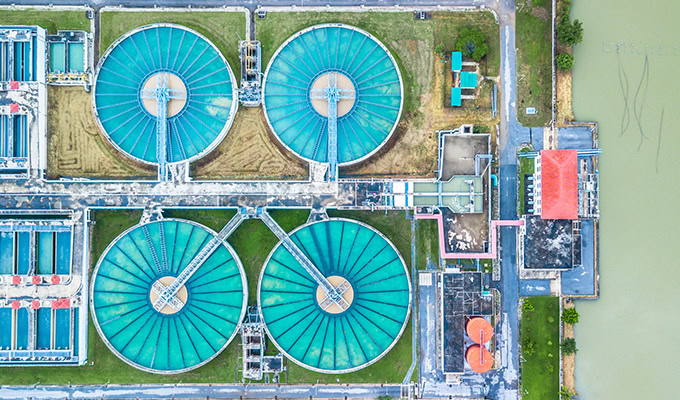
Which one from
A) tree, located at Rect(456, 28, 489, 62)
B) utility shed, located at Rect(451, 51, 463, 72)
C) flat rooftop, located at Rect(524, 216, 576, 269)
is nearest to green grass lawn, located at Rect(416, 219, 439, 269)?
flat rooftop, located at Rect(524, 216, 576, 269)

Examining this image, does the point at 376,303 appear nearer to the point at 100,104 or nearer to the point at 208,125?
the point at 208,125

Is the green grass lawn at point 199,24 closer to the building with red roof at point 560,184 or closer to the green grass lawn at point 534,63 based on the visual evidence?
the green grass lawn at point 534,63

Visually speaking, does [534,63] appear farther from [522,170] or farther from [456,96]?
[522,170]

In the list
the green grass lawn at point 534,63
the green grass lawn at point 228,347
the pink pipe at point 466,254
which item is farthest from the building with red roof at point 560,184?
the green grass lawn at point 228,347

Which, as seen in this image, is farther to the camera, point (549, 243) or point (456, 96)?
point (456, 96)

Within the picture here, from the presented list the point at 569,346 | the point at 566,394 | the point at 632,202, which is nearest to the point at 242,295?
the point at 569,346

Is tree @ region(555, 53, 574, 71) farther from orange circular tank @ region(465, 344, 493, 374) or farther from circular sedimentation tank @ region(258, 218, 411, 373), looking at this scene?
orange circular tank @ region(465, 344, 493, 374)
